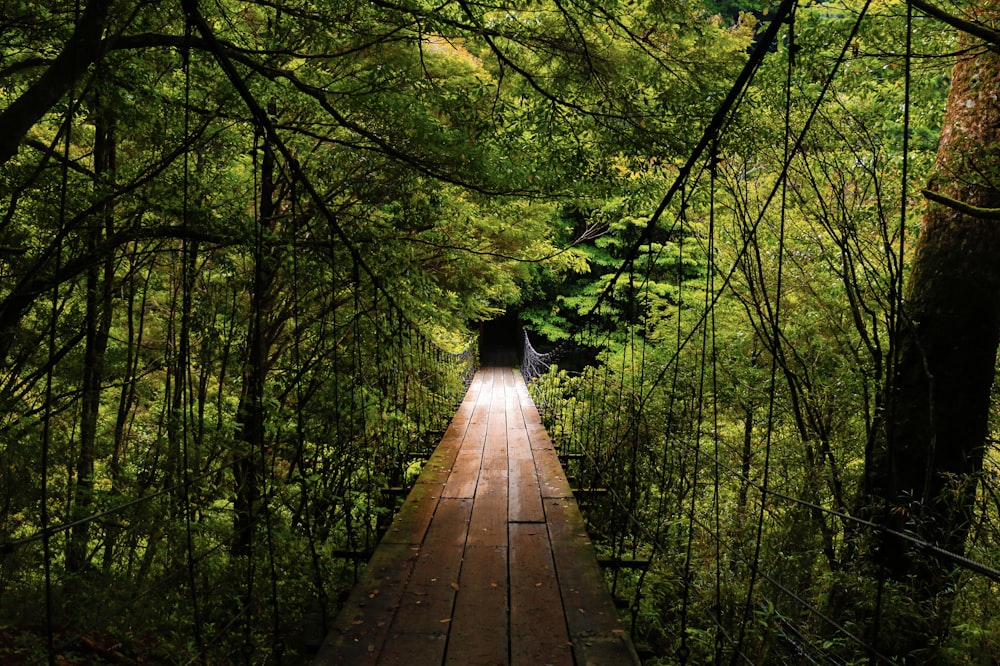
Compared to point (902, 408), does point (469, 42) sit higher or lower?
higher

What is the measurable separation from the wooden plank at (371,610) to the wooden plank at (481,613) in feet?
0.71

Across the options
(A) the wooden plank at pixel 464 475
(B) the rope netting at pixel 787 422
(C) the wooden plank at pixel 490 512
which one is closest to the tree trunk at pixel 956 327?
(B) the rope netting at pixel 787 422

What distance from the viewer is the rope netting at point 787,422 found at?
91.9 inches

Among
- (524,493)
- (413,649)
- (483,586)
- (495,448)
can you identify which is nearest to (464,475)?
(524,493)

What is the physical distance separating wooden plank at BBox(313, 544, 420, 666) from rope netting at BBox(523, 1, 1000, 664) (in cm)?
79

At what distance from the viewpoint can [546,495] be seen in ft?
10.7

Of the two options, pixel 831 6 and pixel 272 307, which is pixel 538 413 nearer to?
pixel 272 307

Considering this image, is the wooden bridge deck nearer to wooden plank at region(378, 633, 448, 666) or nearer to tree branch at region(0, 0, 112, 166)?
wooden plank at region(378, 633, 448, 666)

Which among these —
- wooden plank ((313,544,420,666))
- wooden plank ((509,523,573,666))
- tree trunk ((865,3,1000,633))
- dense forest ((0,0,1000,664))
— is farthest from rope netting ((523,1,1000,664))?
wooden plank ((313,544,420,666))

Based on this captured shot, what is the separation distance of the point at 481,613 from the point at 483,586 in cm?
20

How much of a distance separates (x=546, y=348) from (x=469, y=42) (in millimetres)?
12498

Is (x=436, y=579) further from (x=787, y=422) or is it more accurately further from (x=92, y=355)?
(x=787, y=422)

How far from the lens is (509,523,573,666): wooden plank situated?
67.2 inches

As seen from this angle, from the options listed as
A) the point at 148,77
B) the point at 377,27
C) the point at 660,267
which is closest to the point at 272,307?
the point at 148,77
